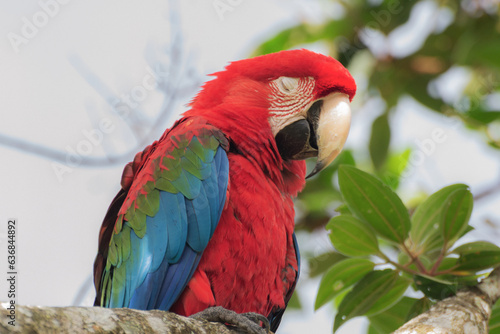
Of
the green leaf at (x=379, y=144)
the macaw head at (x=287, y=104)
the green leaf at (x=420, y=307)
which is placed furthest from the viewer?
the green leaf at (x=379, y=144)

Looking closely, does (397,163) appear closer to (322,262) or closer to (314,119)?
(322,262)

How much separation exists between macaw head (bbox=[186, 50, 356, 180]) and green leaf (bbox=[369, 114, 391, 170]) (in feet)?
3.78

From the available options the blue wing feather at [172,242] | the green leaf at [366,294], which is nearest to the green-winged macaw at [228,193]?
the blue wing feather at [172,242]

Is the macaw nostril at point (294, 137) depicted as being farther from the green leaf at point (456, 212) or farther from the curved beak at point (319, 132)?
the green leaf at point (456, 212)

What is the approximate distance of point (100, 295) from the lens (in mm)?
2422

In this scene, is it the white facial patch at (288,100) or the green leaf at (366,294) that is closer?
the green leaf at (366,294)

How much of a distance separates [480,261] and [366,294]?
1.68ft

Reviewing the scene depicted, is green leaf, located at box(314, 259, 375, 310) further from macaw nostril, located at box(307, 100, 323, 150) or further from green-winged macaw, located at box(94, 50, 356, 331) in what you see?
macaw nostril, located at box(307, 100, 323, 150)

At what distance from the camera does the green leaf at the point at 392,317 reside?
7.97ft

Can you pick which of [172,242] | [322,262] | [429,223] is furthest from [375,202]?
[322,262]

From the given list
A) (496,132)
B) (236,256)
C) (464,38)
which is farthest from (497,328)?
(464,38)

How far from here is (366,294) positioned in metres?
2.33

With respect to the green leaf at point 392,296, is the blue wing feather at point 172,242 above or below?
above

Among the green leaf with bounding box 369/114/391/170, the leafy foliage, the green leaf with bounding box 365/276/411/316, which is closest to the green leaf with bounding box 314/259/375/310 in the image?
the leafy foliage
